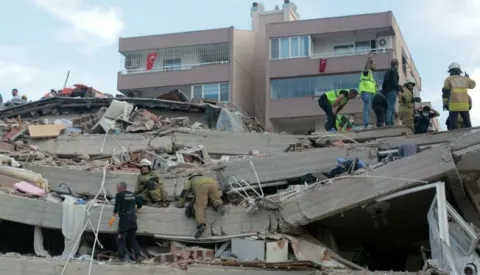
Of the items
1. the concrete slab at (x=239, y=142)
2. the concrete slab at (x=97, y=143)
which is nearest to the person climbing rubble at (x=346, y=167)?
the concrete slab at (x=239, y=142)

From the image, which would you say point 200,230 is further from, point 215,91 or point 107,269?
point 215,91

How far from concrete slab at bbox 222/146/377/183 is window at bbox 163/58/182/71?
23510 millimetres

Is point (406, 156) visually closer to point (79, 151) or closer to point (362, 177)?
point (362, 177)

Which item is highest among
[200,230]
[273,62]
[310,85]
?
[273,62]

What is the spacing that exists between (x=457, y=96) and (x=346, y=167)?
10.7 ft

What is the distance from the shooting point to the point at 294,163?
1159 cm

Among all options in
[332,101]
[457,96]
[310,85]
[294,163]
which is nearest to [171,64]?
[310,85]

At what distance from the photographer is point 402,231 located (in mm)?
11688

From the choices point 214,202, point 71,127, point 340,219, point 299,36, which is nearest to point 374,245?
point 340,219

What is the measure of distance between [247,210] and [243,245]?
2.06ft

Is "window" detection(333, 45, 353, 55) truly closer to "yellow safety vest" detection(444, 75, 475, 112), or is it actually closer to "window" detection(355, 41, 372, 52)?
"window" detection(355, 41, 372, 52)

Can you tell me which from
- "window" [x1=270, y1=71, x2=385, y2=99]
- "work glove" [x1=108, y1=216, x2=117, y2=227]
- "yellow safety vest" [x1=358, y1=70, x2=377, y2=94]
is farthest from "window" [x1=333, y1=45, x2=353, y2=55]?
"work glove" [x1=108, y1=216, x2=117, y2=227]

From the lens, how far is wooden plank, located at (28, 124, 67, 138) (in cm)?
1527

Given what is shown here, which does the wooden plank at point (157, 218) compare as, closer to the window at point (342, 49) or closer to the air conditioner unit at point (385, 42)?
the window at point (342, 49)
